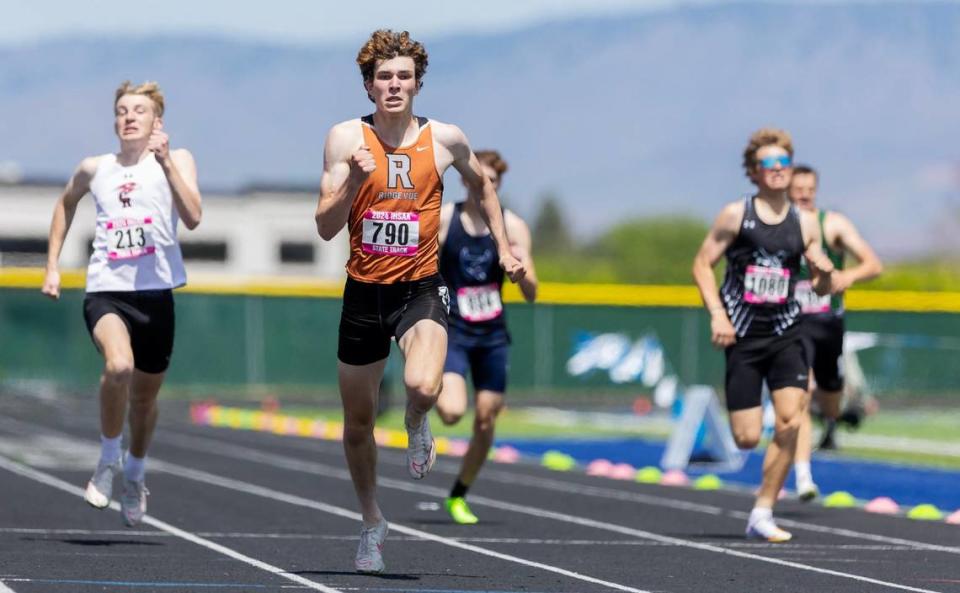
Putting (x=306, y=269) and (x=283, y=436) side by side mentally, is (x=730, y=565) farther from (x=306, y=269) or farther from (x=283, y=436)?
(x=306, y=269)

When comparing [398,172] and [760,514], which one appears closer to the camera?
[398,172]

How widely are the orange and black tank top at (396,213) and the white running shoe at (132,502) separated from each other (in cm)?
275

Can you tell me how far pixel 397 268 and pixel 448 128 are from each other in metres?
0.70

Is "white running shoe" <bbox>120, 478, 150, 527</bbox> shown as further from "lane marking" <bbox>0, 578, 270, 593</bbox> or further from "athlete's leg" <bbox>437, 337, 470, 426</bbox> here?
"lane marking" <bbox>0, 578, 270, 593</bbox>

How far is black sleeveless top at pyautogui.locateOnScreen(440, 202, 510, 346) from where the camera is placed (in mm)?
12750

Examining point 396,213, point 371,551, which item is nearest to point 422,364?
point 396,213

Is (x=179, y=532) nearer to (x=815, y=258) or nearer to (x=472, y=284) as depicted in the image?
(x=472, y=284)

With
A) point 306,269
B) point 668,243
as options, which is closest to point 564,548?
point 306,269

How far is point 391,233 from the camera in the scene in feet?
29.7

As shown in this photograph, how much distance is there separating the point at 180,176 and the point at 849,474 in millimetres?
8046

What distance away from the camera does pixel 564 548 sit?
36.3 ft

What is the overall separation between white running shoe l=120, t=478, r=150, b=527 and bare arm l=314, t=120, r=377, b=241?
295cm

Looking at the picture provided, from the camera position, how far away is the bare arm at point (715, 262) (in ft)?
38.7

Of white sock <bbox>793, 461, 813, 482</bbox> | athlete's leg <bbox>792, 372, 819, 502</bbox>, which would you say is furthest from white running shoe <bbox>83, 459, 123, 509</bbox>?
white sock <bbox>793, 461, 813, 482</bbox>
